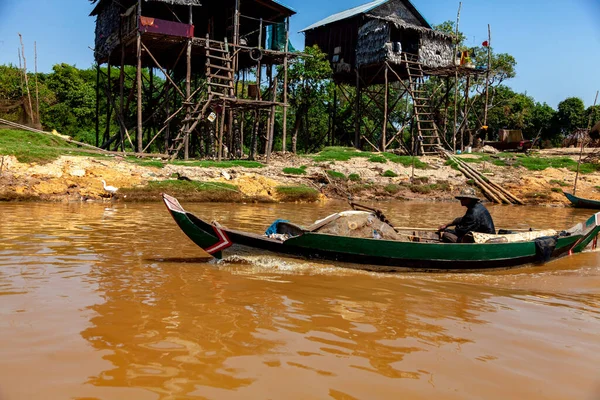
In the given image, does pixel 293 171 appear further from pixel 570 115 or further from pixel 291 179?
pixel 570 115

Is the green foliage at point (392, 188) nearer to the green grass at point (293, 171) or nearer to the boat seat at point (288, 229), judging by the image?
the green grass at point (293, 171)

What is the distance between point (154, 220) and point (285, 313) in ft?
22.8

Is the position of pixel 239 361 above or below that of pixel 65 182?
below

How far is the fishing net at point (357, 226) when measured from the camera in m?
7.29

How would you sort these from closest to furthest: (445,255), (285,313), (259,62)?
(285,313)
(445,255)
(259,62)

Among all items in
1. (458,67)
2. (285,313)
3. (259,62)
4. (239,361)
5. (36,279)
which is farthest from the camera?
(458,67)

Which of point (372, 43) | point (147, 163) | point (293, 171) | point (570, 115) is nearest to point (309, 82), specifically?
point (372, 43)

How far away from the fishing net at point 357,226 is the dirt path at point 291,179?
8823 mm

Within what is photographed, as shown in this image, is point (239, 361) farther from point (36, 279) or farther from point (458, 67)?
point (458, 67)

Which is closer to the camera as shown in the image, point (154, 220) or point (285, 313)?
point (285, 313)

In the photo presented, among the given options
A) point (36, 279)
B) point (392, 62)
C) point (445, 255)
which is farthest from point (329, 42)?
point (36, 279)

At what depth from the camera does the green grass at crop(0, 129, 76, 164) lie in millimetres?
14383

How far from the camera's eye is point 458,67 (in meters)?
23.1

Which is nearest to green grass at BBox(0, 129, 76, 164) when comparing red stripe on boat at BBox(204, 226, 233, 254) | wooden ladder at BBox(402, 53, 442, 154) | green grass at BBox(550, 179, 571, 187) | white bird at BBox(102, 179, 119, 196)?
white bird at BBox(102, 179, 119, 196)
